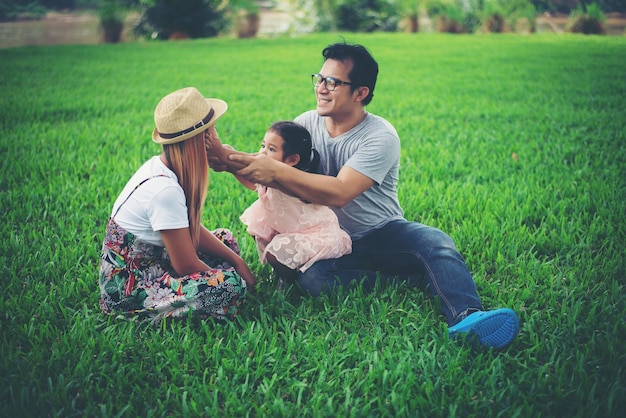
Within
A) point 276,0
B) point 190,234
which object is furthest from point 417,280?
point 276,0

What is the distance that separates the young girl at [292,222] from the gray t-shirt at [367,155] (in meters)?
0.13

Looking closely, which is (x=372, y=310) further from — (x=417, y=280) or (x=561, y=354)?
(x=561, y=354)

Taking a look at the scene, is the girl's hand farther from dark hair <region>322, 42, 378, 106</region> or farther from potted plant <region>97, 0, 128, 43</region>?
potted plant <region>97, 0, 128, 43</region>

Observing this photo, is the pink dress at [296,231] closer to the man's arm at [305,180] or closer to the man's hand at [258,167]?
the man's arm at [305,180]

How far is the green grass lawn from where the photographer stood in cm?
195

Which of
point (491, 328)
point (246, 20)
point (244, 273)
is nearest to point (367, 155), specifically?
point (244, 273)

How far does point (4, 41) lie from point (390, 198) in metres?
14.3

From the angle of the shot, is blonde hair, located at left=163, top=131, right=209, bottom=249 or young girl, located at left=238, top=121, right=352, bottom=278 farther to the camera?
young girl, located at left=238, top=121, right=352, bottom=278

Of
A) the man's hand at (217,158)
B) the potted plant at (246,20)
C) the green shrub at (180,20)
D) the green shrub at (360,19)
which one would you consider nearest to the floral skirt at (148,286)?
the man's hand at (217,158)

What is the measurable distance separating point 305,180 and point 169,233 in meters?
0.63

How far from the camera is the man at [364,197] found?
230 cm

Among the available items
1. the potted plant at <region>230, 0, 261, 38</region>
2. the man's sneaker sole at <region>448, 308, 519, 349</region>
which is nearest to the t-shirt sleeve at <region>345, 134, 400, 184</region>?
the man's sneaker sole at <region>448, 308, 519, 349</region>

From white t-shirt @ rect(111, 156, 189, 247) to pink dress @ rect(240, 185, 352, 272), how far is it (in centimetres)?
55

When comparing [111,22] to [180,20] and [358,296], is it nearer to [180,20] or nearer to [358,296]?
[180,20]
